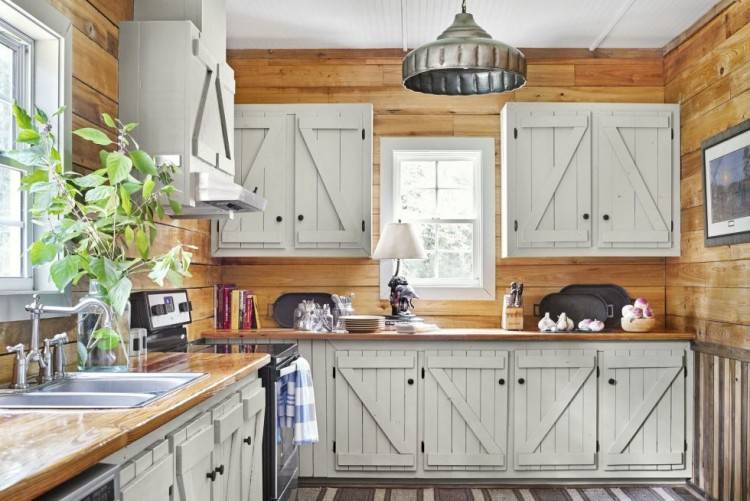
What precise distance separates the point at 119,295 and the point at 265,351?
1.07 meters

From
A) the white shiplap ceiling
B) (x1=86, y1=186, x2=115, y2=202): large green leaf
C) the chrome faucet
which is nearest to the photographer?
the chrome faucet

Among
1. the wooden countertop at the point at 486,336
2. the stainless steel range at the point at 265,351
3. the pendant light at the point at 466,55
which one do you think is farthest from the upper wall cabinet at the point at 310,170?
the pendant light at the point at 466,55

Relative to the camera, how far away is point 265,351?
10.8 ft

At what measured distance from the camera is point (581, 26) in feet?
14.0

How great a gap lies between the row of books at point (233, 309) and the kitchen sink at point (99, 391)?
201 cm

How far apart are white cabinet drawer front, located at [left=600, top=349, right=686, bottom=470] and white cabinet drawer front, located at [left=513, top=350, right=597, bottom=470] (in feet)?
0.32

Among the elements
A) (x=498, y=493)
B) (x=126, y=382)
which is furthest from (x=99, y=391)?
(x=498, y=493)

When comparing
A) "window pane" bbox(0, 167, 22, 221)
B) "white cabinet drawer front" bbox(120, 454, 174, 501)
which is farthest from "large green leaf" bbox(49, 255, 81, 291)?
"white cabinet drawer front" bbox(120, 454, 174, 501)

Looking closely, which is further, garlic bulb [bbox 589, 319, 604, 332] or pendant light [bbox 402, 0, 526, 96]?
garlic bulb [bbox 589, 319, 604, 332]

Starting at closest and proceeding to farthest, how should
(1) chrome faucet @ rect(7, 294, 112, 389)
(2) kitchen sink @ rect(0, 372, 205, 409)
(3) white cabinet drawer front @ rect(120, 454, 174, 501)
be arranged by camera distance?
(3) white cabinet drawer front @ rect(120, 454, 174, 501) < (2) kitchen sink @ rect(0, 372, 205, 409) < (1) chrome faucet @ rect(7, 294, 112, 389)

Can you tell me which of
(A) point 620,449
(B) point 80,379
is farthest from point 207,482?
(A) point 620,449

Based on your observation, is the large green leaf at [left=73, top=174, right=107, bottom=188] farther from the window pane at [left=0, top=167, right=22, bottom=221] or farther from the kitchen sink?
the kitchen sink

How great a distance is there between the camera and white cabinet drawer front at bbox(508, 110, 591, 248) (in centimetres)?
437

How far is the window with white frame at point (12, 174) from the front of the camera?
2410mm
